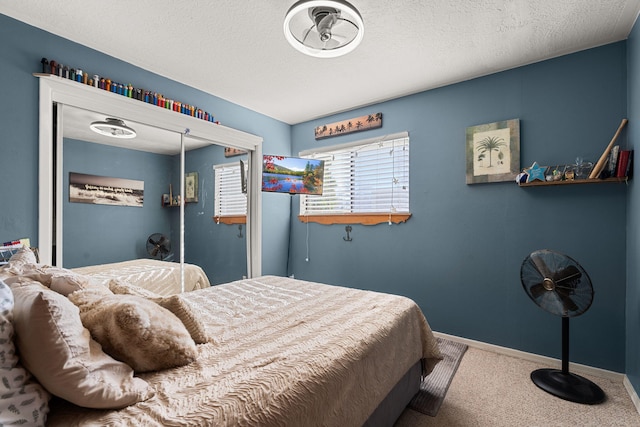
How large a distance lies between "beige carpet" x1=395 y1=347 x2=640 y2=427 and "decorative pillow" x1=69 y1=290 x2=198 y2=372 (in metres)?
1.44

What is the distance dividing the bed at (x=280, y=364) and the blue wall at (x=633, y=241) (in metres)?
1.31

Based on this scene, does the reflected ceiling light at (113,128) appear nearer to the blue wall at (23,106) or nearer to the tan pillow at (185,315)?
the blue wall at (23,106)

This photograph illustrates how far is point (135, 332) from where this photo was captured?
1016 mm

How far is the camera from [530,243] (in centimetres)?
261

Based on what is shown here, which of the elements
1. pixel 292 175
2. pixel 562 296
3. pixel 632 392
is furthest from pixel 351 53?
pixel 632 392

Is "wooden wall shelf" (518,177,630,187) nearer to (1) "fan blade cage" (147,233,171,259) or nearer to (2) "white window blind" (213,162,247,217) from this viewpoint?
(2) "white window blind" (213,162,247,217)

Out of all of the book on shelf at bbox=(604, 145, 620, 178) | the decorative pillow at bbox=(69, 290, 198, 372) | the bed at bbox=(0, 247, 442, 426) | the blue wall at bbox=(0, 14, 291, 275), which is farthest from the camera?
the book on shelf at bbox=(604, 145, 620, 178)

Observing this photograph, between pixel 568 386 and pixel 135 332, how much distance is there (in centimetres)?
274

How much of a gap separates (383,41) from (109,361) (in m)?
2.53

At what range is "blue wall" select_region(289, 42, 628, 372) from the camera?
231cm

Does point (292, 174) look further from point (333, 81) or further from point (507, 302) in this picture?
point (507, 302)

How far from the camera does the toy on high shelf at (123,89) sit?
2209 millimetres

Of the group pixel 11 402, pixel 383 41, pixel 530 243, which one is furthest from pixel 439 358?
pixel 383 41

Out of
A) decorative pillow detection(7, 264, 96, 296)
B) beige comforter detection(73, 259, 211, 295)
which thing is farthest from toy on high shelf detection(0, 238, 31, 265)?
decorative pillow detection(7, 264, 96, 296)
